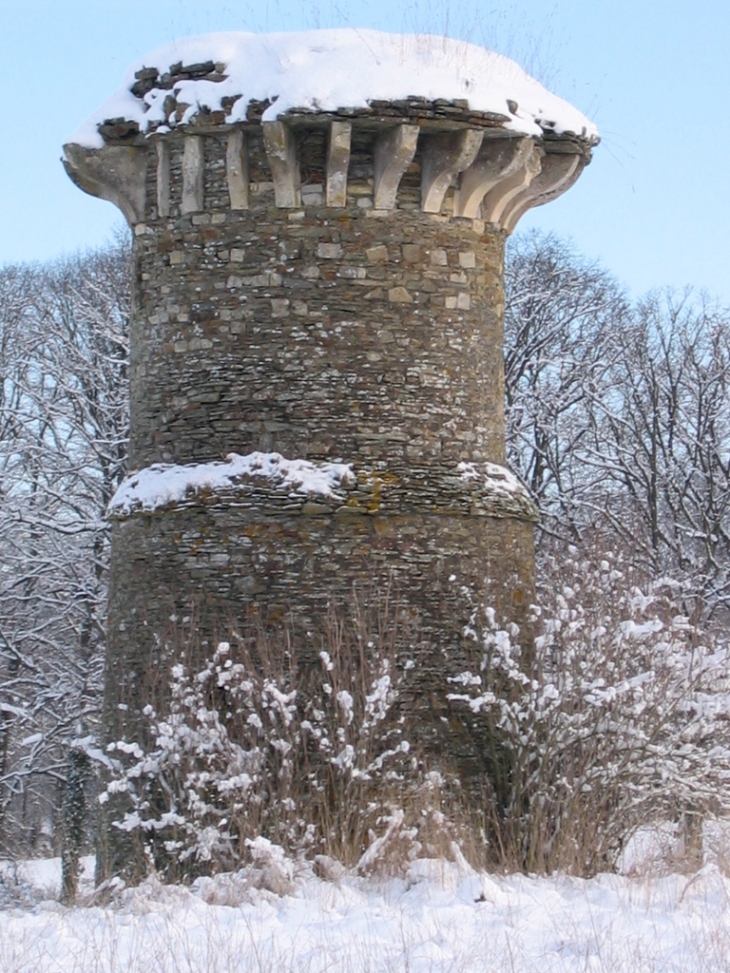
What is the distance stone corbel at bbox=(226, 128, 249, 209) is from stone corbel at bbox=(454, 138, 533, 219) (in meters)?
1.69

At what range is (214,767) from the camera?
1051 centimetres

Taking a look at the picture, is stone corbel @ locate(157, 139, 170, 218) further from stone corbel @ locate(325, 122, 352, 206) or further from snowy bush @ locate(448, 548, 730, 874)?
snowy bush @ locate(448, 548, 730, 874)

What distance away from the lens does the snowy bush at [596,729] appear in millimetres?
10383

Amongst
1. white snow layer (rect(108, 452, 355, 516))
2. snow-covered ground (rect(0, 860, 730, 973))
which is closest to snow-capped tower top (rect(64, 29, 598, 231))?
white snow layer (rect(108, 452, 355, 516))

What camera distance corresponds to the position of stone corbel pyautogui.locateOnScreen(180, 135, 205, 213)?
38.1 ft

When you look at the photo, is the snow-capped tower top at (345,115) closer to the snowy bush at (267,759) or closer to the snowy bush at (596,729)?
the snowy bush at (596,729)

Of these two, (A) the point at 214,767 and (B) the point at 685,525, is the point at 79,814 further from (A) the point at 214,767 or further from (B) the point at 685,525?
(B) the point at 685,525

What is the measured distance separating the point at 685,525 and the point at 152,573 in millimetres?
14042

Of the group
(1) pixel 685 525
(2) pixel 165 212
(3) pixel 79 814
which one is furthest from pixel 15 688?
(2) pixel 165 212

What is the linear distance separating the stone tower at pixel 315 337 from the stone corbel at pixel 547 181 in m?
0.38

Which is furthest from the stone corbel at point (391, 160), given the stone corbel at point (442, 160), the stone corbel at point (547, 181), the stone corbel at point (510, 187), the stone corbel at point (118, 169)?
the stone corbel at point (118, 169)

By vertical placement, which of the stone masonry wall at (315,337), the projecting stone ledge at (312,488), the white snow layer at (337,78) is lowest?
the projecting stone ledge at (312,488)

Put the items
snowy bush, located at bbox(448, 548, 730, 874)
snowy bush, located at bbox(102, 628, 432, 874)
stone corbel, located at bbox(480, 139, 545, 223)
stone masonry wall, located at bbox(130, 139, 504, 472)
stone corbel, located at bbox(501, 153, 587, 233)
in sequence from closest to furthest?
snowy bush, located at bbox(102, 628, 432, 874) < snowy bush, located at bbox(448, 548, 730, 874) < stone masonry wall, located at bbox(130, 139, 504, 472) < stone corbel, located at bbox(480, 139, 545, 223) < stone corbel, located at bbox(501, 153, 587, 233)

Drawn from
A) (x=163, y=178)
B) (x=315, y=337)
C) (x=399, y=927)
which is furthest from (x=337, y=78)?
(x=399, y=927)
